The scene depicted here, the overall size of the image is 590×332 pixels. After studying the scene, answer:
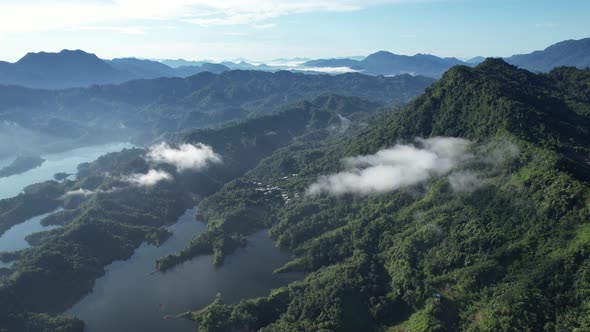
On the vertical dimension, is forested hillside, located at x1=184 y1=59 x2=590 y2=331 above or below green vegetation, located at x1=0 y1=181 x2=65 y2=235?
above

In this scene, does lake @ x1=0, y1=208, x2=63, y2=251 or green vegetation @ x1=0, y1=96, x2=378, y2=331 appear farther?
lake @ x1=0, y1=208, x2=63, y2=251

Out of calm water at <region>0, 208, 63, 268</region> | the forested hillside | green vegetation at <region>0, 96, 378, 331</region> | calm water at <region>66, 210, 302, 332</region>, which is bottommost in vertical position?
calm water at <region>0, 208, 63, 268</region>

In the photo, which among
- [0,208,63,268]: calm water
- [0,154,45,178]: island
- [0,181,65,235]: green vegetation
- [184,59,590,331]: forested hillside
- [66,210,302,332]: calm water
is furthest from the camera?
[0,154,45,178]: island

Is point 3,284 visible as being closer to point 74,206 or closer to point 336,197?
point 74,206

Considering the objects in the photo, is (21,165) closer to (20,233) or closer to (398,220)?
(20,233)

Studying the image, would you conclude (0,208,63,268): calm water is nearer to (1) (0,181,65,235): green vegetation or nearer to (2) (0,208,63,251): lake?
(2) (0,208,63,251): lake

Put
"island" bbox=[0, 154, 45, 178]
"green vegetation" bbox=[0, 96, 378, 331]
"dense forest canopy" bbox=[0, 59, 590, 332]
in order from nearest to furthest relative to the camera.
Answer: "dense forest canopy" bbox=[0, 59, 590, 332] → "green vegetation" bbox=[0, 96, 378, 331] → "island" bbox=[0, 154, 45, 178]

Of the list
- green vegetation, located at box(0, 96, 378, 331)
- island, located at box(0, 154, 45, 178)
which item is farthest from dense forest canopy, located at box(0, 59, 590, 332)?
island, located at box(0, 154, 45, 178)
